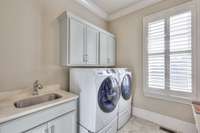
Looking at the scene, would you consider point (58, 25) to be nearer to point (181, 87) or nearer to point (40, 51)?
point (40, 51)

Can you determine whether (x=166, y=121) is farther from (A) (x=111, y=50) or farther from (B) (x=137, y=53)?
(A) (x=111, y=50)

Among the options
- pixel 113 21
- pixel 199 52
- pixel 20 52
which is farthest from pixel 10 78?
pixel 199 52

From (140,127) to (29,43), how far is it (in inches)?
99.5

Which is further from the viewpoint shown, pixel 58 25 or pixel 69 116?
pixel 58 25

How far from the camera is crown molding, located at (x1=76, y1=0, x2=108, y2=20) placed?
245 centimetres

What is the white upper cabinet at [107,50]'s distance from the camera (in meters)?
2.57

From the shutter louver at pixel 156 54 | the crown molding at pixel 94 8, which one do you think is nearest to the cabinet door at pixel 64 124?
the shutter louver at pixel 156 54

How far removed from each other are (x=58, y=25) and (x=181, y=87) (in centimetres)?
256

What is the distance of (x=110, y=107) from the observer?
1.87m

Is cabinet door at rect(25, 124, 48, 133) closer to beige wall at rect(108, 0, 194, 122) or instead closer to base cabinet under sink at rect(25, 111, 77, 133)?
base cabinet under sink at rect(25, 111, 77, 133)

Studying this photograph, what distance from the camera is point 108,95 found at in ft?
6.05

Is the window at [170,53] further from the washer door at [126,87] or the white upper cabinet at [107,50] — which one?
the white upper cabinet at [107,50]

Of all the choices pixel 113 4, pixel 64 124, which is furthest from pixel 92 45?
pixel 64 124

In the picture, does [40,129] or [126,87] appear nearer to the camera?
[40,129]
